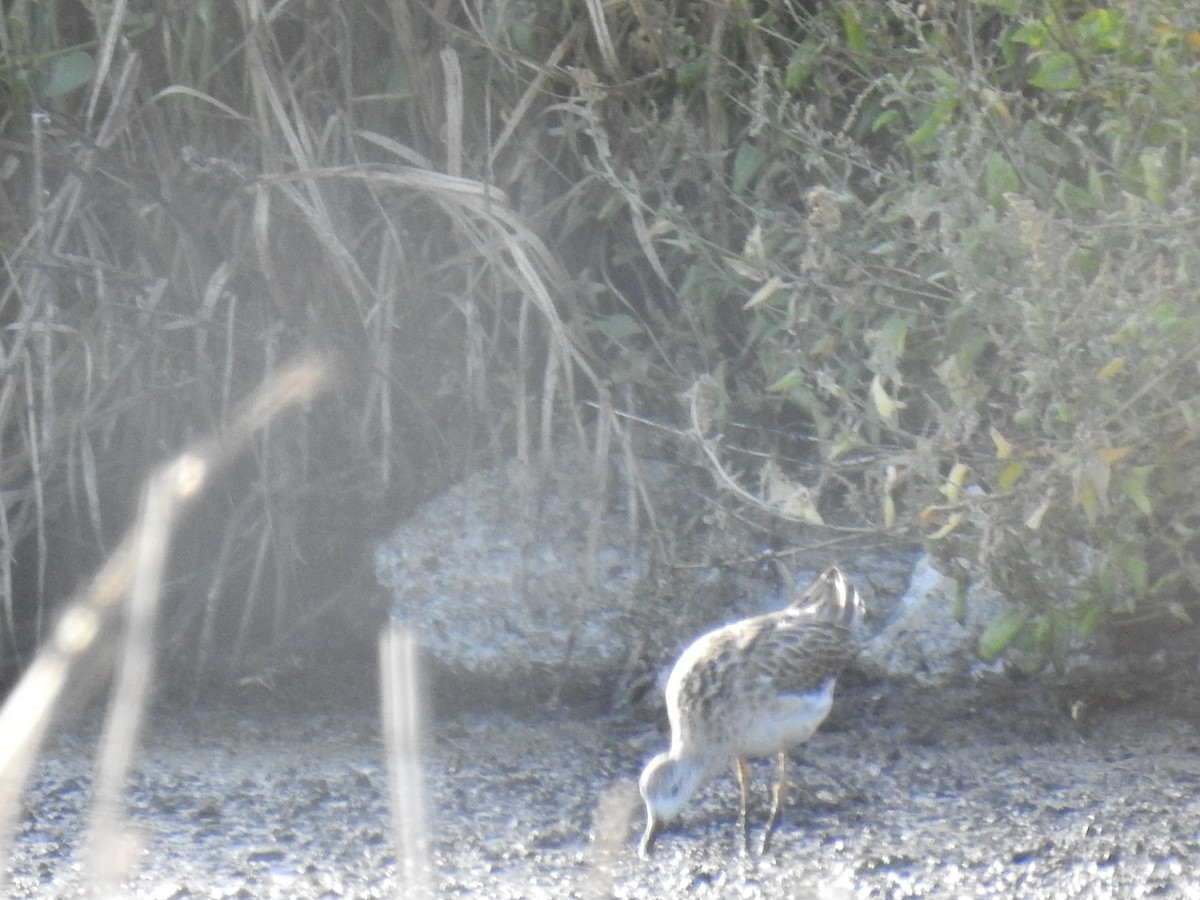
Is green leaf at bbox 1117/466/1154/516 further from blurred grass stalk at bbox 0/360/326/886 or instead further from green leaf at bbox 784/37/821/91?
blurred grass stalk at bbox 0/360/326/886

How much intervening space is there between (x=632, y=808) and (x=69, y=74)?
278 cm

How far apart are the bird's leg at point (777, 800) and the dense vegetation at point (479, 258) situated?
2.07 feet

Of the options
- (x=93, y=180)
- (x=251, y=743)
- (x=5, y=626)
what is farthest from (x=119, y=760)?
(x=93, y=180)

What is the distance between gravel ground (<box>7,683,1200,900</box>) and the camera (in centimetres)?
416

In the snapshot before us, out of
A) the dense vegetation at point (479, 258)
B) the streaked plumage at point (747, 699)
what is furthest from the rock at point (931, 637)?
the streaked plumage at point (747, 699)

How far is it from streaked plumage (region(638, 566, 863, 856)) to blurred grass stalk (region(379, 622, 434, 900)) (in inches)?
21.6

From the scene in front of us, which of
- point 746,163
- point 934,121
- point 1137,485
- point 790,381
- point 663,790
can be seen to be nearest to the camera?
point 1137,485

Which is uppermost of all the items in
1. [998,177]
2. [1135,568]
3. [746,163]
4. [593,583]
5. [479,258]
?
[998,177]

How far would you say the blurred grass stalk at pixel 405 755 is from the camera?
4312mm

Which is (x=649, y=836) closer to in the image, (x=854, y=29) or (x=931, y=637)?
(x=931, y=637)

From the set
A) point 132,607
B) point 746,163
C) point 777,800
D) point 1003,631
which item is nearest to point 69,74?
point 132,607

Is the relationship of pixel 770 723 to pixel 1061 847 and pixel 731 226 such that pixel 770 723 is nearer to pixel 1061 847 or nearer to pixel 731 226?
pixel 1061 847

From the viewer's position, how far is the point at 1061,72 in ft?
14.1

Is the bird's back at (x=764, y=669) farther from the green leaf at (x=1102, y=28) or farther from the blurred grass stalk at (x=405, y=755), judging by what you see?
the green leaf at (x=1102, y=28)
